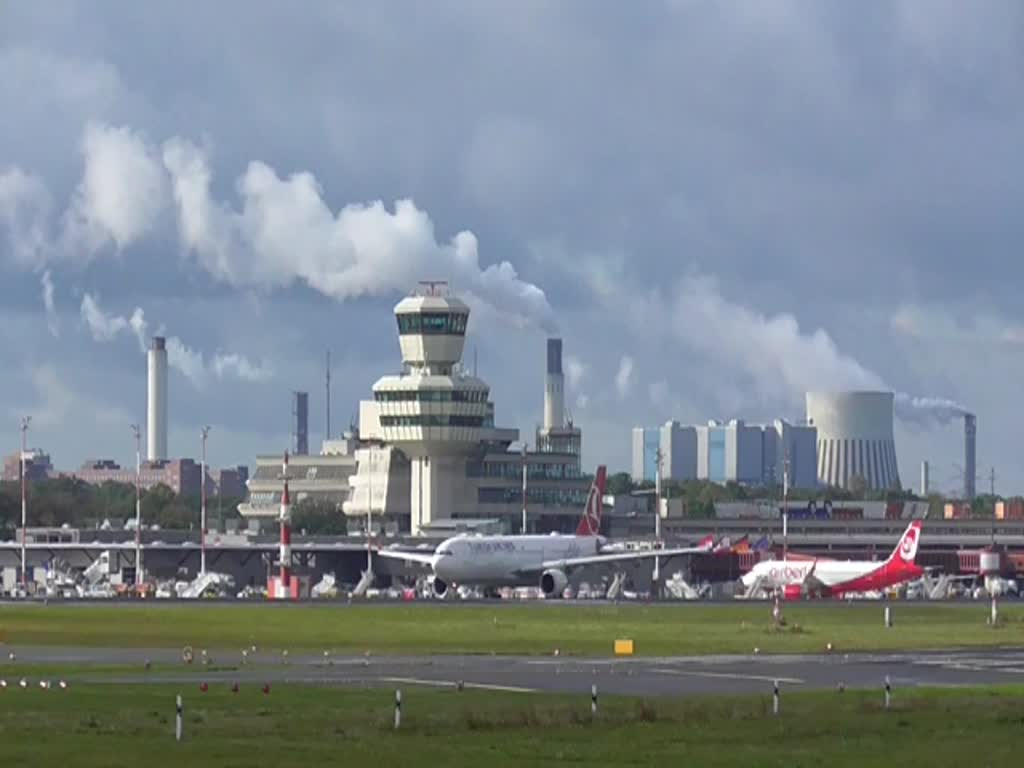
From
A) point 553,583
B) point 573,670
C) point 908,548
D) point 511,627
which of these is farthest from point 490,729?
point 908,548

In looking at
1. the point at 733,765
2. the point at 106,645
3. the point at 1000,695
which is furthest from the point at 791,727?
the point at 106,645

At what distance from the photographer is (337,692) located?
70.4 metres

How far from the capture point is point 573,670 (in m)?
85.1

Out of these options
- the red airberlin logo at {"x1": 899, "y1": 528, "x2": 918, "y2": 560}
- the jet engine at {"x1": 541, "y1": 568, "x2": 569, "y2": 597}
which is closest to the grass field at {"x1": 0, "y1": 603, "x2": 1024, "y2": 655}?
the red airberlin logo at {"x1": 899, "y1": 528, "x2": 918, "y2": 560}

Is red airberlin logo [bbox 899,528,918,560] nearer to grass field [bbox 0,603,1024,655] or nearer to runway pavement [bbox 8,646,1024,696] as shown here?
grass field [bbox 0,603,1024,655]

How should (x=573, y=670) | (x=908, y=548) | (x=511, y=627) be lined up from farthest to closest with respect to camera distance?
(x=908, y=548), (x=511, y=627), (x=573, y=670)

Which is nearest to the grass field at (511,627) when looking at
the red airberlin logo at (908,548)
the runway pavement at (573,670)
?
the runway pavement at (573,670)

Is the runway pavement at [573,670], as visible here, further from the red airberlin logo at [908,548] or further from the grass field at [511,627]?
the red airberlin logo at [908,548]

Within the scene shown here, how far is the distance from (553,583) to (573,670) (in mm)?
111938

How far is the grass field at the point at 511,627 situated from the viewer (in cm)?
10856

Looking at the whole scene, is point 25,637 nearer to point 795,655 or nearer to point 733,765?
point 795,655

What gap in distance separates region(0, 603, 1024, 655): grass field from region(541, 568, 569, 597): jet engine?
32003 mm

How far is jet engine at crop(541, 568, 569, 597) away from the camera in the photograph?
197 metres

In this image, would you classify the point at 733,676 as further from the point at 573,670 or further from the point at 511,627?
the point at 511,627
